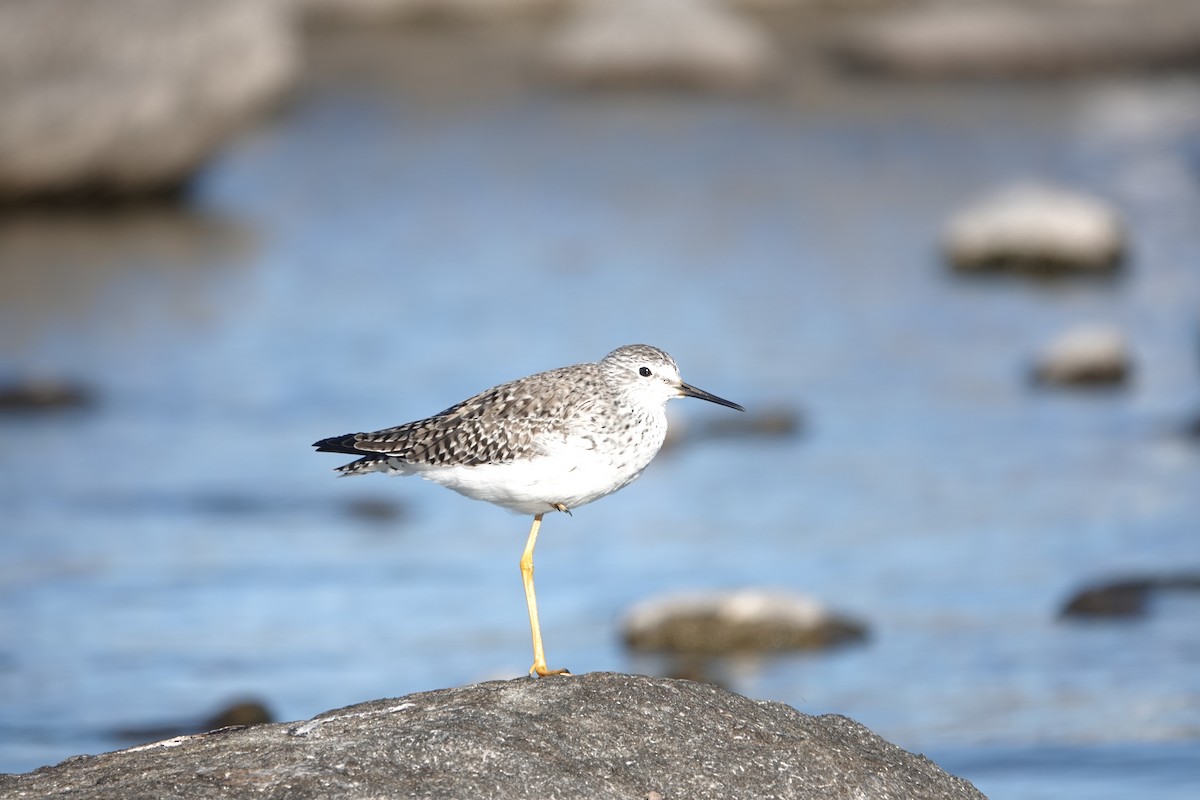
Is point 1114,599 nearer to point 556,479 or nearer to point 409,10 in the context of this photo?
point 556,479

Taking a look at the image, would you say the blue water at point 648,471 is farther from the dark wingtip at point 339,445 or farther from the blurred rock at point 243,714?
the dark wingtip at point 339,445

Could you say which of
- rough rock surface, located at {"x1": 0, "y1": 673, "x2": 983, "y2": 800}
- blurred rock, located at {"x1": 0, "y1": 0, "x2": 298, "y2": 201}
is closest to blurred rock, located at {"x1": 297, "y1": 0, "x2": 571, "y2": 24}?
blurred rock, located at {"x1": 0, "y1": 0, "x2": 298, "y2": 201}

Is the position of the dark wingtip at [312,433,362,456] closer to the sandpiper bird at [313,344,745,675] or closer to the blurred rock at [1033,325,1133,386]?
the sandpiper bird at [313,344,745,675]

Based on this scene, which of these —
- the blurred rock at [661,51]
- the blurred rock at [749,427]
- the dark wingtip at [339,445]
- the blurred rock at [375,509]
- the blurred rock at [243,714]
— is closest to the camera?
the dark wingtip at [339,445]

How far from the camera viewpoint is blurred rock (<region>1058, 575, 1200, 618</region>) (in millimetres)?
15781

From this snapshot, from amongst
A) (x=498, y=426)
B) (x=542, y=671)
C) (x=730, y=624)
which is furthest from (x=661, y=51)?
(x=542, y=671)

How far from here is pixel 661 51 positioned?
1736 inches

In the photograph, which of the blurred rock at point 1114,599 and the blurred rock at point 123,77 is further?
the blurred rock at point 123,77

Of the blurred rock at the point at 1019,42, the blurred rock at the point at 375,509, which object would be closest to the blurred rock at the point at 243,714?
the blurred rock at the point at 375,509

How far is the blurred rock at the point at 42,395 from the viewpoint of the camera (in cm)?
2180

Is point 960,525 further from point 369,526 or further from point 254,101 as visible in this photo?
point 254,101

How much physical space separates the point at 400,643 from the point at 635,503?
4212 millimetres

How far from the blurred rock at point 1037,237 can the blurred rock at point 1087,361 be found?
5.79 m

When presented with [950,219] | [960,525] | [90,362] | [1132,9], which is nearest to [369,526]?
[960,525]
